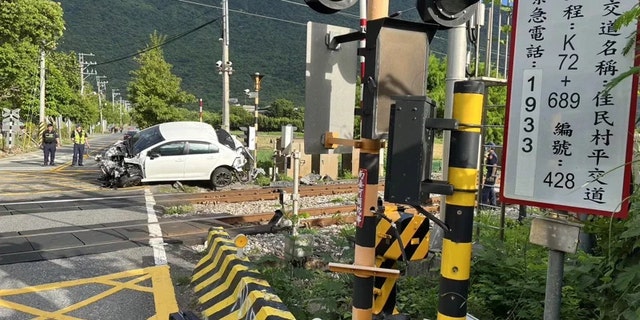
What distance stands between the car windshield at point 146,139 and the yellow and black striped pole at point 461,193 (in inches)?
489

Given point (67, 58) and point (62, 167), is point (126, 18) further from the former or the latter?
point (62, 167)

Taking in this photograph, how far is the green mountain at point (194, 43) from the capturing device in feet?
420

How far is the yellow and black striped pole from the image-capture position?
2377 mm

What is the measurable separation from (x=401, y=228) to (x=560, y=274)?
1317 mm

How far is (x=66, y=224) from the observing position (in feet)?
29.3

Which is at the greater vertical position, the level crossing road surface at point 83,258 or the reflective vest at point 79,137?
the reflective vest at point 79,137

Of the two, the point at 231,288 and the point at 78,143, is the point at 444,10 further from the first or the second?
the point at 78,143

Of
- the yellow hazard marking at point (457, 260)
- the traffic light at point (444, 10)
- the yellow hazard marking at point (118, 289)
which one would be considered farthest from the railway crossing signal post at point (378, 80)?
the yellow hazard marking at point (118, 289)

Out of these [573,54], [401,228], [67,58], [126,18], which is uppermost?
[126,18]

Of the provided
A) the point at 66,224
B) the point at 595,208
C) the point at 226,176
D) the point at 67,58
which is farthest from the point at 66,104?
the point at 595,208

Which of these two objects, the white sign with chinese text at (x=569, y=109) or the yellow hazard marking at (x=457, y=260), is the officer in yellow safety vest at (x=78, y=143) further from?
the white sign with chinese text at (x=569, y=109)

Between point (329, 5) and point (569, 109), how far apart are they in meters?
1.61

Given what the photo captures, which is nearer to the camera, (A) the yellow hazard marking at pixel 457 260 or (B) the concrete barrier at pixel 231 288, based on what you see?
(A) the yellow hazard marking at pixel 457 260

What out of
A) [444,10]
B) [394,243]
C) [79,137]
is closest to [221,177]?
[79,137]
